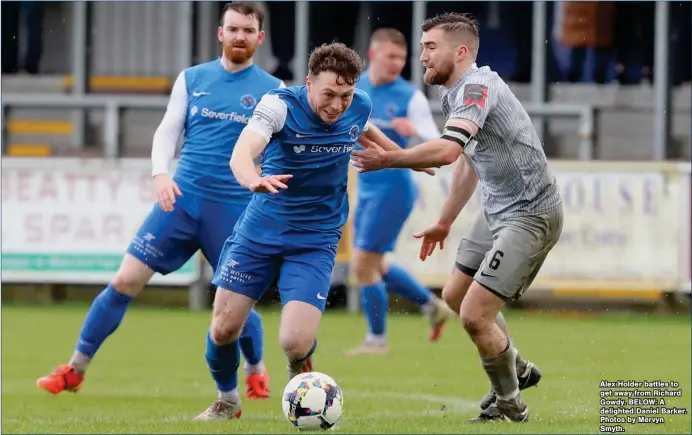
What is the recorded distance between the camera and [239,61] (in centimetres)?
782

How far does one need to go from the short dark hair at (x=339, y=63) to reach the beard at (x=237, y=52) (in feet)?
4.54

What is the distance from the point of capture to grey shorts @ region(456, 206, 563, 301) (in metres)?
6.67

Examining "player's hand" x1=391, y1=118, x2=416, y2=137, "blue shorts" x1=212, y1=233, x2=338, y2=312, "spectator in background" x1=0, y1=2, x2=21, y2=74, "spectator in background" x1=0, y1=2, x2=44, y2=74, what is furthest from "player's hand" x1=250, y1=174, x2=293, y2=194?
"spectator in background" x1=0, y1=2, x2=44, y2=74

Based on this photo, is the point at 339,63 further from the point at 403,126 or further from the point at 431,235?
the point at 403,126

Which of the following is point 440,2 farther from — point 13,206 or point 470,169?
point 470,169

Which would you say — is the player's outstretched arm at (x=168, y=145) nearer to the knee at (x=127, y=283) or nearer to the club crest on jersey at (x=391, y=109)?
the knee at (x=127, y=283)

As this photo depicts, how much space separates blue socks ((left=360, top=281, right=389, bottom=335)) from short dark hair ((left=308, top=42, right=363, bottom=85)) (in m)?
4.52

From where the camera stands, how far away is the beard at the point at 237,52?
7.77 meters

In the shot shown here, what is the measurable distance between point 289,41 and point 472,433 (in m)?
12.2

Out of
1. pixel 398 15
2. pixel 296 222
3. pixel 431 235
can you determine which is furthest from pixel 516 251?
pixel 398 15

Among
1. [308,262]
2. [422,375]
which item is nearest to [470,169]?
[308,262]

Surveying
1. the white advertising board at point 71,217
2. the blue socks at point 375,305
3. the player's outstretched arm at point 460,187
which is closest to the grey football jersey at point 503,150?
the player's outstretched arm at point 460,187

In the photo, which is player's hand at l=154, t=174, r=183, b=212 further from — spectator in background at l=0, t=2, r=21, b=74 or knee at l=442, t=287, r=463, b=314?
spectator in background at l=0, t=2, r=21, b=74

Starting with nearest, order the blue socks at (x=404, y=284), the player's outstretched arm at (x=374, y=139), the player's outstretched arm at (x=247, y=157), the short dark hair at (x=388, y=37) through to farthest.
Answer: the player's outstretched arm at (x=247, y=157) < the player's outstretched arm at (x=374, y=139) < the short dark hair at (x=388, y=37) < the blue socks at (x=404, y=284)
